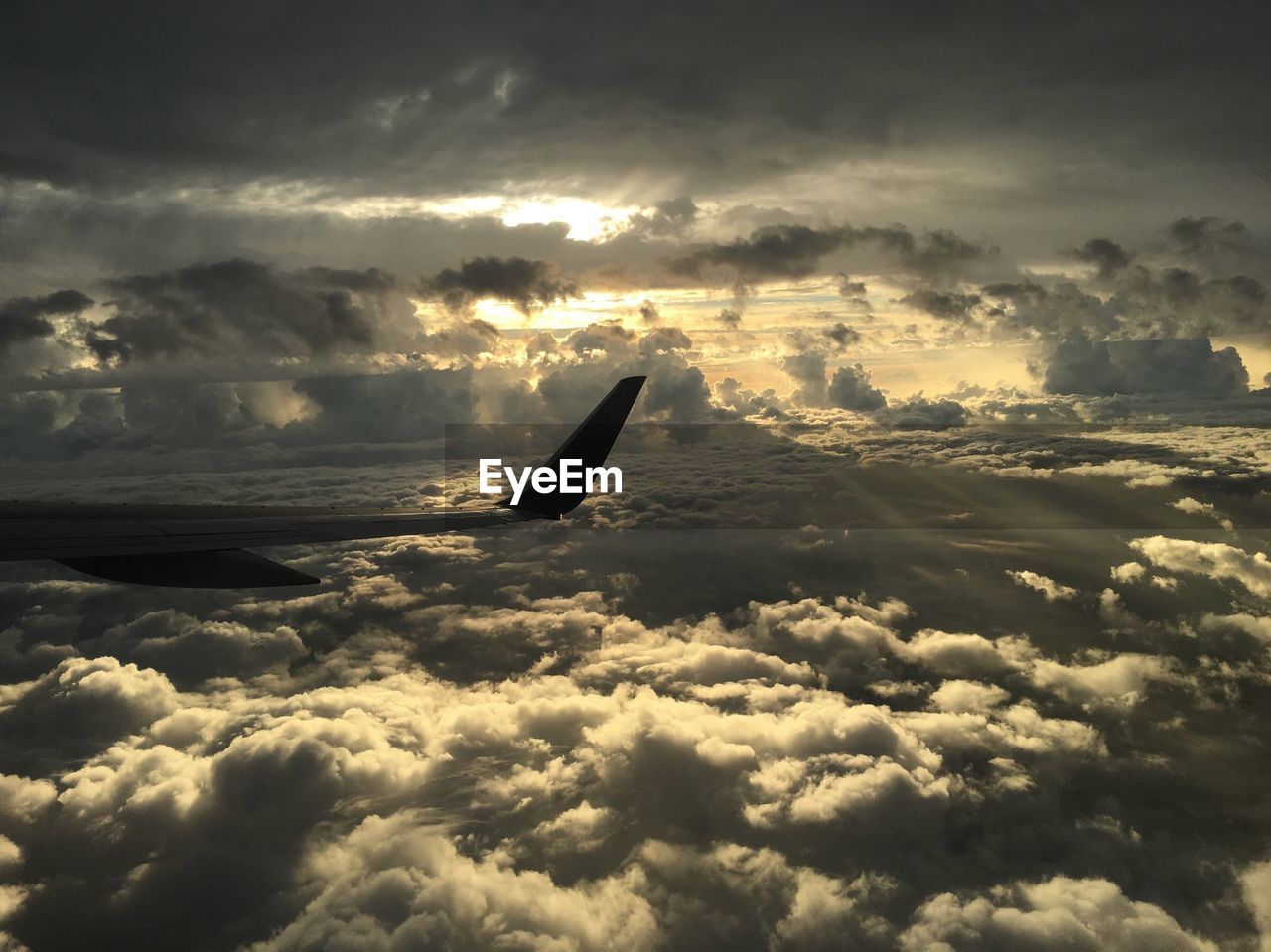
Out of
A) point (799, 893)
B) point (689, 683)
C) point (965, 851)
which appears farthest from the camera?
point (689, 683)

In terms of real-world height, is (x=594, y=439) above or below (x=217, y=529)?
above

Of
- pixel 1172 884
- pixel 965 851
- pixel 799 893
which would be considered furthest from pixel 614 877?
pixel 1172 884

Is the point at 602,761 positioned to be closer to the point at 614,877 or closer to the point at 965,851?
the point at 614,877

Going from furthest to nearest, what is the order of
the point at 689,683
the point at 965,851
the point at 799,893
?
the point at 689,683 < the point at 965,851 < the point at 799,893

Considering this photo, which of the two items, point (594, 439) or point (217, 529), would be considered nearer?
point (217, 529)

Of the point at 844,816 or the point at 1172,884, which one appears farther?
the point at 1172,884

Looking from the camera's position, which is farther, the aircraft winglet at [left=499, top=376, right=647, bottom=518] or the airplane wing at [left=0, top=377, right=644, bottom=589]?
the aircraft winglet at [left=499, top=376, right=647, bottom=518]

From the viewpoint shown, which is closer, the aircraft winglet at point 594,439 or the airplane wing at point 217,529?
the airplane wing at point 217,529

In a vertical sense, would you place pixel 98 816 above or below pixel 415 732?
below
